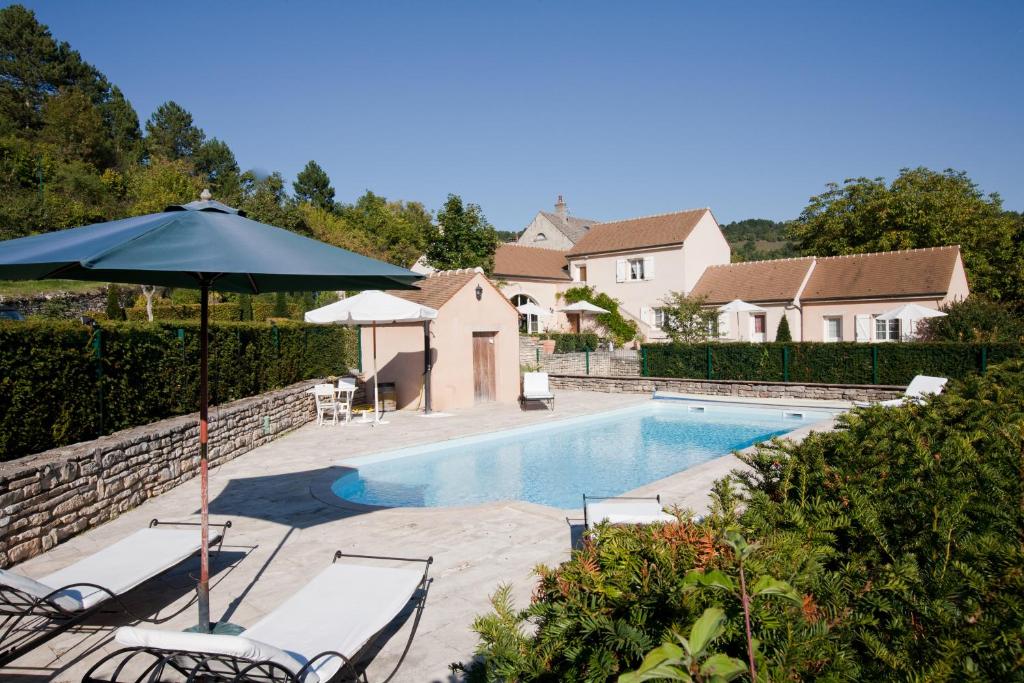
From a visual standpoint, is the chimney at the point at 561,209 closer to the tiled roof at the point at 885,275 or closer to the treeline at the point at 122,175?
the treeline at the point at 122,175

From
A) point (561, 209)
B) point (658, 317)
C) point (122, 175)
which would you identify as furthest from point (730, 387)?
point (122, 175)

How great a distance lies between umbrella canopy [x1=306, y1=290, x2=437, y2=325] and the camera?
14.9 m

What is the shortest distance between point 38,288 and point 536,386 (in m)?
22.5

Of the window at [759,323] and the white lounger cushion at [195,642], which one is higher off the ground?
the window at [759,323]

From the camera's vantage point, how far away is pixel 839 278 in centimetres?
3042

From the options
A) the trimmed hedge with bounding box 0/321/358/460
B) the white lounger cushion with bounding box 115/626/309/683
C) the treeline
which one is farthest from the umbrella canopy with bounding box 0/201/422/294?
the treeline

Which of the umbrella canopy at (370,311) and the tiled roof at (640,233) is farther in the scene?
the tiled roof at (640,233)

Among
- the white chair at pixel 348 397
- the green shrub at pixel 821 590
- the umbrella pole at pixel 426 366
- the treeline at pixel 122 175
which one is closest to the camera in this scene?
the green shrub at pixel 821 590

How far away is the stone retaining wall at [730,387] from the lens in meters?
18.8

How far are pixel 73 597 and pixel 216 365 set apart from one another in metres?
8.82

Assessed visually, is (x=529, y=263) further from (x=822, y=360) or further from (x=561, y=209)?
(x=822, y=360)

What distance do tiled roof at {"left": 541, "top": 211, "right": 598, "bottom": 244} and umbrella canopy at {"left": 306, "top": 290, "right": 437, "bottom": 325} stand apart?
109ft

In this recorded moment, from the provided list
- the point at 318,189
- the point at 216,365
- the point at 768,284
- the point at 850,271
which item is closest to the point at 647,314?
the point at 768,284

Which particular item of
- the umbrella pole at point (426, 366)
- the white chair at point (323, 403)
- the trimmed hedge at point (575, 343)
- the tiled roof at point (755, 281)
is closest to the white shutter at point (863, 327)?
the tiled roof at point (755, 281)
